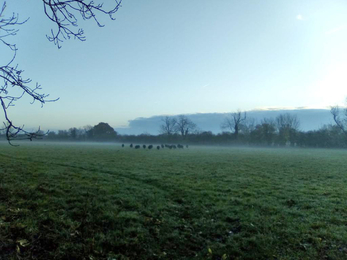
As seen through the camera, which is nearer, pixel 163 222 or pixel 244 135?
pixel 163 222

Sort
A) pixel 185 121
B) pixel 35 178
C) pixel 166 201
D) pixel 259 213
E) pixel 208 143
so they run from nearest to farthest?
pixel 259 213 < pixel 166 201 < pixel 35 178 < pixel 208 143 < pixel 185 121

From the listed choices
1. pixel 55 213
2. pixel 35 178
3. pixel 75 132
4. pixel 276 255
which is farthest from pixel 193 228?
pixel 75 132

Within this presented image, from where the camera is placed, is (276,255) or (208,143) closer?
(276,255)

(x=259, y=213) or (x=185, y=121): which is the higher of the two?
(x=185, y=121)

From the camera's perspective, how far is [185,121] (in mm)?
102125

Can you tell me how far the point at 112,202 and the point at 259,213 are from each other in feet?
15.9

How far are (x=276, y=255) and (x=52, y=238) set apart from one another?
15.9ft

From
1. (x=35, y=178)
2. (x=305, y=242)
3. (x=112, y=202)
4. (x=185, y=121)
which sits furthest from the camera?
(x=185, y=121)

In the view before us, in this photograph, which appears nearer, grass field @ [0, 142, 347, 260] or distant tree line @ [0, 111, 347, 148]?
grass field @ [0, 142, 347, 260]

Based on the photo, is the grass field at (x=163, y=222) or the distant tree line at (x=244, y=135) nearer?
the grass field at (x=163, y=222)

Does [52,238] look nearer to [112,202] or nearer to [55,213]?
[55,213]

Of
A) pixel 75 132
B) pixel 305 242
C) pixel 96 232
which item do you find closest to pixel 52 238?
pixel 96 232

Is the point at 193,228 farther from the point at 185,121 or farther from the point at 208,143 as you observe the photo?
the point at 185,121

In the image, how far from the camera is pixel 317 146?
69.8 m
